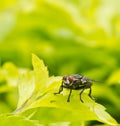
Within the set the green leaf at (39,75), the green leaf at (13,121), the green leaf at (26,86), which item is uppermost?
the green leaf at (39,75)

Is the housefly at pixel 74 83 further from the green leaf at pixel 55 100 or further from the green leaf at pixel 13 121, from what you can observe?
the green leaf at pixel 13 121

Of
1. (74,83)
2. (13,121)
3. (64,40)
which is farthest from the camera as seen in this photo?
(64,40)

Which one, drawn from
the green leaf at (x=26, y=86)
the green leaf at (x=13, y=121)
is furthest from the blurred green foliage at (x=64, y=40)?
the green leaf at (x=13, y=121)

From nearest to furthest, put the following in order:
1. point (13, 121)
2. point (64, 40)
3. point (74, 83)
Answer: point (13, 121), point (74, 83), point (64, 40)

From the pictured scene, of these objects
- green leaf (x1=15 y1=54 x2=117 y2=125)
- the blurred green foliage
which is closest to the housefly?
green leaf (x1=15 y1=54 x2=117 y2=125)

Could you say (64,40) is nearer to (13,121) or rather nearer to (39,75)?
(39,75)

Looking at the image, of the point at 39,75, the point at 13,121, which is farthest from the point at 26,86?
the point at 13,121

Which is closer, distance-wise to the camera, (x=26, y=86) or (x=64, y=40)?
(x=26, y=86)

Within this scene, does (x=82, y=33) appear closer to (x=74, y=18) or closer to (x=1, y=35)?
(x=74, y=18)

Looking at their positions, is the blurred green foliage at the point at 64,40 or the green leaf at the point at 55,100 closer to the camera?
the green leaf at the point at 55,100
